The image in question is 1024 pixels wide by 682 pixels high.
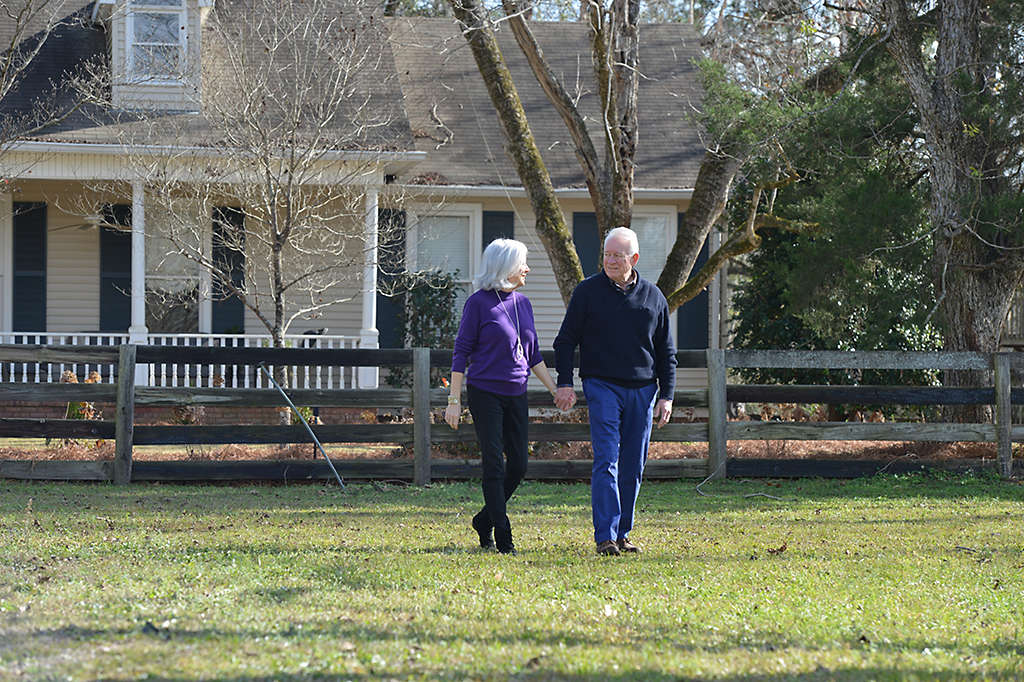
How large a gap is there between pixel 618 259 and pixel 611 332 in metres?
0.43

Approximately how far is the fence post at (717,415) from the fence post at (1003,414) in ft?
8.92

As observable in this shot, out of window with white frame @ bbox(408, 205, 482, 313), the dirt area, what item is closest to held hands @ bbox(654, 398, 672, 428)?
the dirt area

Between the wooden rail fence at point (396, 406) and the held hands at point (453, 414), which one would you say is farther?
the wooden rail fence at point (396, 406)

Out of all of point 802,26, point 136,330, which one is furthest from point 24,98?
point 802,26

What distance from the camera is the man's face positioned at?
7043mm

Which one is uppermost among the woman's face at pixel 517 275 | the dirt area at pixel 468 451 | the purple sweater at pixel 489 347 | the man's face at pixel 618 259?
the man's face at pixel 618 259

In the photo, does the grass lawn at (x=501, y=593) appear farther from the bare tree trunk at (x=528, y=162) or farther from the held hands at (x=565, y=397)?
the bare tree trunk at (x=528, y=162)

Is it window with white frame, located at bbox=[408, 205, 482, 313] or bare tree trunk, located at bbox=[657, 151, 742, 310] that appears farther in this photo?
window with white frame, located at bbox=[408, 205, 482, 313]

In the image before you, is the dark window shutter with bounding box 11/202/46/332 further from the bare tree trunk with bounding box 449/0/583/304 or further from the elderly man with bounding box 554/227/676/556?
the elderly man with bounding box 554/227/676/556

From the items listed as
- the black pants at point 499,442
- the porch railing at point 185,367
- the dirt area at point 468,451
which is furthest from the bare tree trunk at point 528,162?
the black pants at point 499,442

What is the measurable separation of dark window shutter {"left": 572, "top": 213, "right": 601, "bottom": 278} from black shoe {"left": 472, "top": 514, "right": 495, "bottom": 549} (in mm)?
12402

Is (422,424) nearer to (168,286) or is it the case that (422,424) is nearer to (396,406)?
(396,406)

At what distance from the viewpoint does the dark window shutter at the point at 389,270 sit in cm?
1761

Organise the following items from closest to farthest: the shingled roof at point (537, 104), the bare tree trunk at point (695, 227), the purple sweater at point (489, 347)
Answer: the purple sweater at point (489, 347)
the bare tree trunk at point (695, 227)
the shingled roof at point (537, 104)
